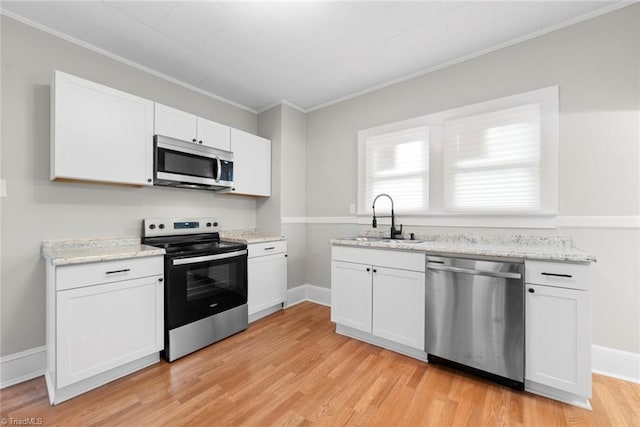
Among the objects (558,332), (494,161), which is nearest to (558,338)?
(558,332)

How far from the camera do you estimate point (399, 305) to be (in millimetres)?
2281

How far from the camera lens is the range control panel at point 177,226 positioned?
2.59 meters

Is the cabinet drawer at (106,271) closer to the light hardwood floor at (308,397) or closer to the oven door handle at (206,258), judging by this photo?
the oven door handle at (206,258)

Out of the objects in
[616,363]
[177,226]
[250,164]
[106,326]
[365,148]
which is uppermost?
[365,148]

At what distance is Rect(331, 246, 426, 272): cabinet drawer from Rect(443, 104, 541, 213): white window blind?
29.7 inches

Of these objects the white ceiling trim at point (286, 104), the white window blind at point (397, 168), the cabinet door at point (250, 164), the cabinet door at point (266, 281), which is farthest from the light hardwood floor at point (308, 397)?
the white ceiling trim at point (286, 104)

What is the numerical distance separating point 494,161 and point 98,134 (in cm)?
326

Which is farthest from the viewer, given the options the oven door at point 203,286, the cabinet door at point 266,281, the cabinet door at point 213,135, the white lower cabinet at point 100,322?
the cabinet door at point 266,281

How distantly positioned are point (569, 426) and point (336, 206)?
8.61ft

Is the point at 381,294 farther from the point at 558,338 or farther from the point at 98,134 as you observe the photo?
the point at 98,134

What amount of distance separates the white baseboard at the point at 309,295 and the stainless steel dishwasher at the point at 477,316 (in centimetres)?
159

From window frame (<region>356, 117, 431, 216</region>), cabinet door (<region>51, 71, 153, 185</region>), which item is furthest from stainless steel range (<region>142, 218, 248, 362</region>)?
window frame (<region>356, 117, 431, 216</region>)

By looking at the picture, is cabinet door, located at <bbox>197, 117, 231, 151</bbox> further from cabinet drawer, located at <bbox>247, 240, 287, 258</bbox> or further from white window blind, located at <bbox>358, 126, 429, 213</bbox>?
white window blind, located at <bbox>358, 126, 429, 213</bbox>

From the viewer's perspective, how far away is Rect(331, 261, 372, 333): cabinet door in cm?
248
